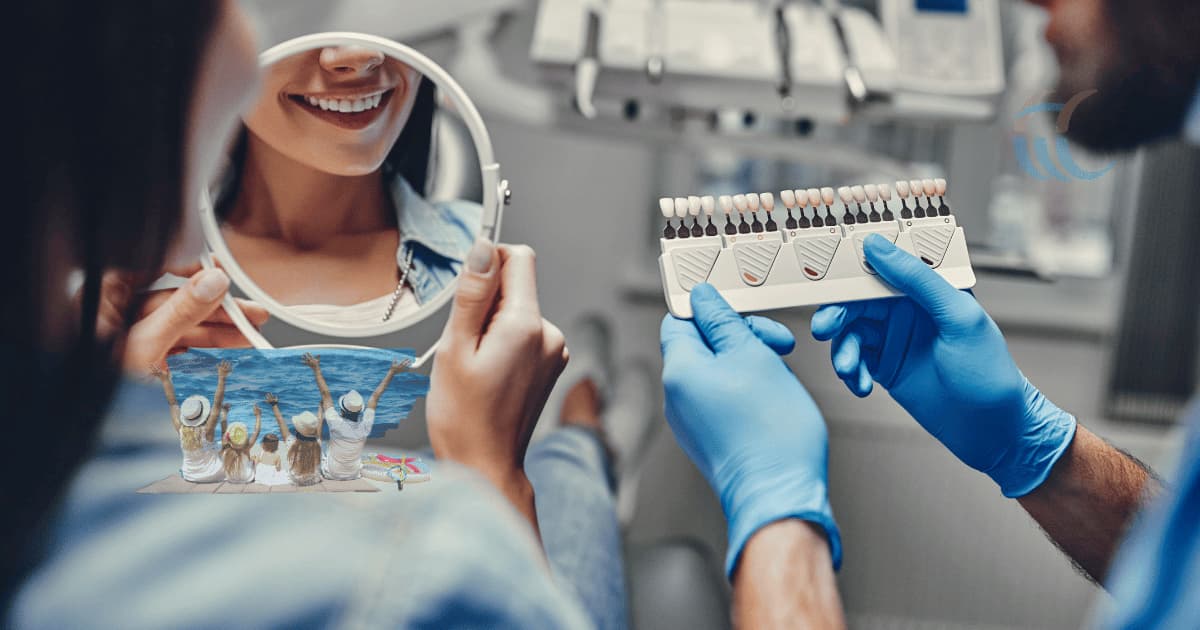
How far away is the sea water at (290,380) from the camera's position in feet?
1.83

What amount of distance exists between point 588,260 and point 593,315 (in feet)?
0.61

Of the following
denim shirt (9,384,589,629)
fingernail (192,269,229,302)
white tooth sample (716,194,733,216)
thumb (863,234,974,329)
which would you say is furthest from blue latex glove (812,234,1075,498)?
fingernail (192,269,229,302)

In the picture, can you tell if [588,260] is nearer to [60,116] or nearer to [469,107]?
[469,107]

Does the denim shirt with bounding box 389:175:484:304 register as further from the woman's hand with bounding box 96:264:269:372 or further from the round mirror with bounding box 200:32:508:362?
the woman's hand with bounding box 96:264:269:372

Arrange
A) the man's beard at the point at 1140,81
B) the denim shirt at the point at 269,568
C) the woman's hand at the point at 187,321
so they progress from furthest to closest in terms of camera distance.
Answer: the man's beard at the point at 1140,81
the woman's hand at the point at 187,321
the denim shirt at the point at 269,568

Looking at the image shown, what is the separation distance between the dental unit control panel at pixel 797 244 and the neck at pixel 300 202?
0.69 feet

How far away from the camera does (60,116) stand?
1.33 ft

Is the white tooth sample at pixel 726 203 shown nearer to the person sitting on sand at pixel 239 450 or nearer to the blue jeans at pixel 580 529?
the blue jeans at pixel 580 529

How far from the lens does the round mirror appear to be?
0.55 m

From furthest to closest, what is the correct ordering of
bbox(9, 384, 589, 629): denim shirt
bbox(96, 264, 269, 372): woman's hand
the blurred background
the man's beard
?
1. the blurred background
2. the man's beard
3. bbox(96, 264, 269, 372): woman's hand
4. bbox(9, 384, 589, 629): denim shirt

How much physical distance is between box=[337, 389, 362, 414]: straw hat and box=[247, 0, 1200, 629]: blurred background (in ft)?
0.14

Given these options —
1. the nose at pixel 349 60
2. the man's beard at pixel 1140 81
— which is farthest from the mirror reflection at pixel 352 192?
the man's beard at pixel 1140 81

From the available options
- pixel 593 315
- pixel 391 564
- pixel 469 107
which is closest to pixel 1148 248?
pixel 593 315

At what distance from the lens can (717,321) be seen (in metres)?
0.59
